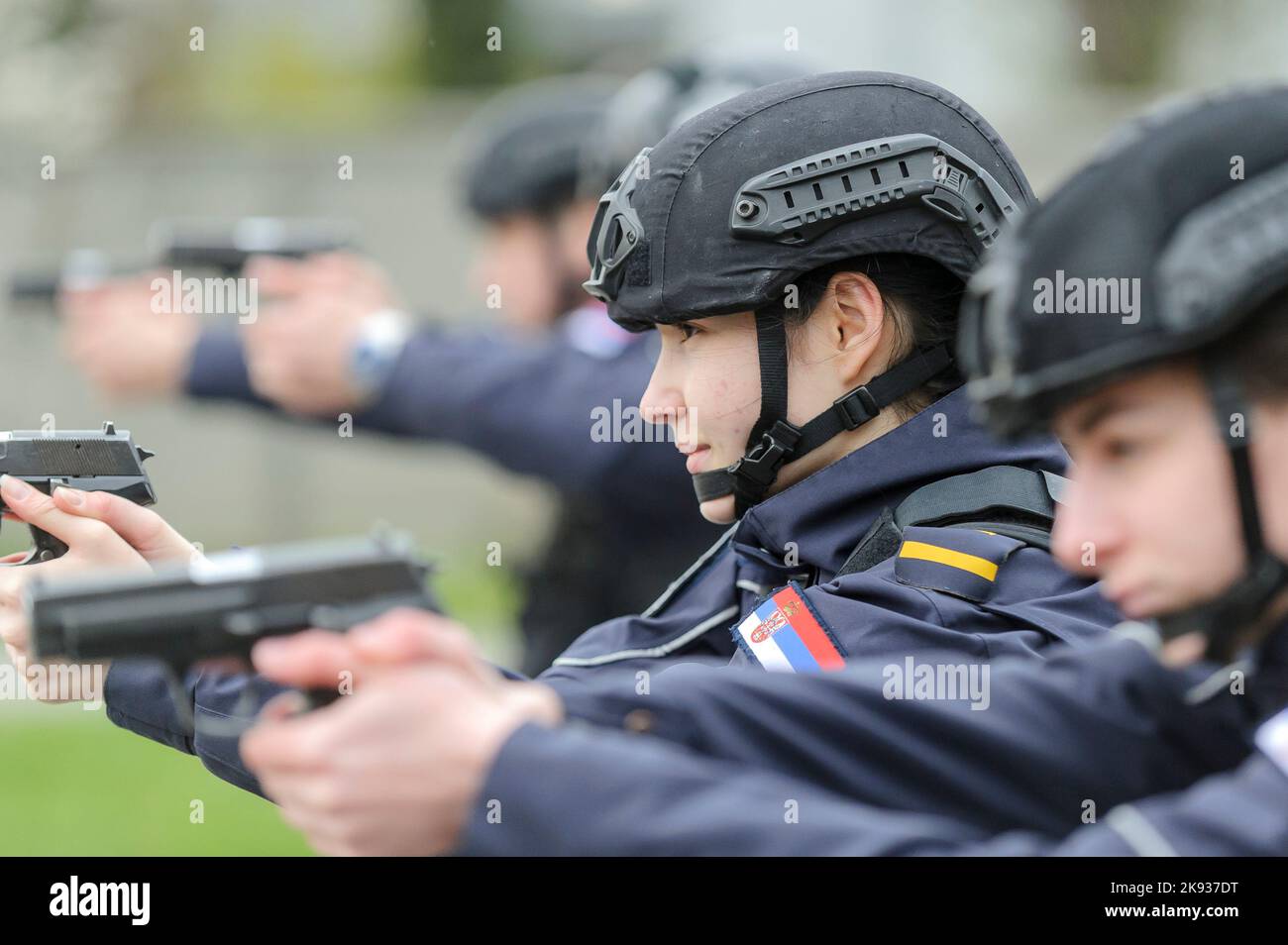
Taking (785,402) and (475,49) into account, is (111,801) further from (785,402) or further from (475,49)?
(475,49)

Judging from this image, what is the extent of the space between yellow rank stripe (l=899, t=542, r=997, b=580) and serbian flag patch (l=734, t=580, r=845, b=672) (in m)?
0.19

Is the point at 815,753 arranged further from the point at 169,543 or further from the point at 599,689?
the point at 169,543

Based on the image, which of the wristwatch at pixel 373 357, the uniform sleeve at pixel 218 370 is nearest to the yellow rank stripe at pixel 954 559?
the wristwatch at pixel 373 357

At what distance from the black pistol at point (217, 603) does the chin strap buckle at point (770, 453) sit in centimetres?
133

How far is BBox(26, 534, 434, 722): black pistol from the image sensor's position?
192 centimetres

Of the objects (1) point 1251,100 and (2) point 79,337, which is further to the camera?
(2) point 79,337

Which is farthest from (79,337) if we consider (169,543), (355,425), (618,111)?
(169,543)

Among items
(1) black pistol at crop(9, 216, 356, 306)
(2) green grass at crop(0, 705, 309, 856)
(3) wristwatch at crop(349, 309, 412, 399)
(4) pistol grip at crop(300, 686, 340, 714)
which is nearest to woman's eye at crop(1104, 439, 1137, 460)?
(4) pistol grip at crop(300, 686, 340, 714)

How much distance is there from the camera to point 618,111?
592cm

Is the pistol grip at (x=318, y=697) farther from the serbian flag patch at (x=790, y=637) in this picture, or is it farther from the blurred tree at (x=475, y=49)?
the blurred tree at (x=475, y=49)

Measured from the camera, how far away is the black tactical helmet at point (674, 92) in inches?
218

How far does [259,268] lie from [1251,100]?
18.7 feet

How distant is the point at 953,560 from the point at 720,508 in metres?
0.63

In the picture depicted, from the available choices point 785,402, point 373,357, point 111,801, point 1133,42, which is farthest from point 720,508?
point 1133,42
